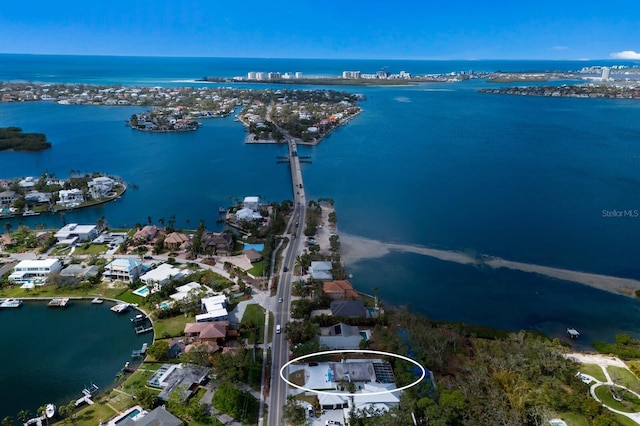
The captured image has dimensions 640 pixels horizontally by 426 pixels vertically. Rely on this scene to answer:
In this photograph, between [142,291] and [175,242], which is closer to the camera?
[142,291]

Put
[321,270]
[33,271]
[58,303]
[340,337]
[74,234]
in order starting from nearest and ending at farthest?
1. [340,337]
2. [58,303]
3. [33,271]
4. [321,270]
5. [74,234]

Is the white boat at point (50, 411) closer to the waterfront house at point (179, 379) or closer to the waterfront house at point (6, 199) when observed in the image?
the waterfront house at point (179, 379)

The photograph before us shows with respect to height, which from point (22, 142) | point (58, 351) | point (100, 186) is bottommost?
point (58, 351)

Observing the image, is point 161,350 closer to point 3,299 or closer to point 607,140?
point 3,299

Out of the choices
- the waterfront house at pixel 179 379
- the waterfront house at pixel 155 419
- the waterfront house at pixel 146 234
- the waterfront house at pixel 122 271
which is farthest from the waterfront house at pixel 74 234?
the waterfront house at pixel 155 419

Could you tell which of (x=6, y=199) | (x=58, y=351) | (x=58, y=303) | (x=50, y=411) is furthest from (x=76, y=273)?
(x=6, y=199)

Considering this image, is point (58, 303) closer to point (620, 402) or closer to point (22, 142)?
point (620, 402)
